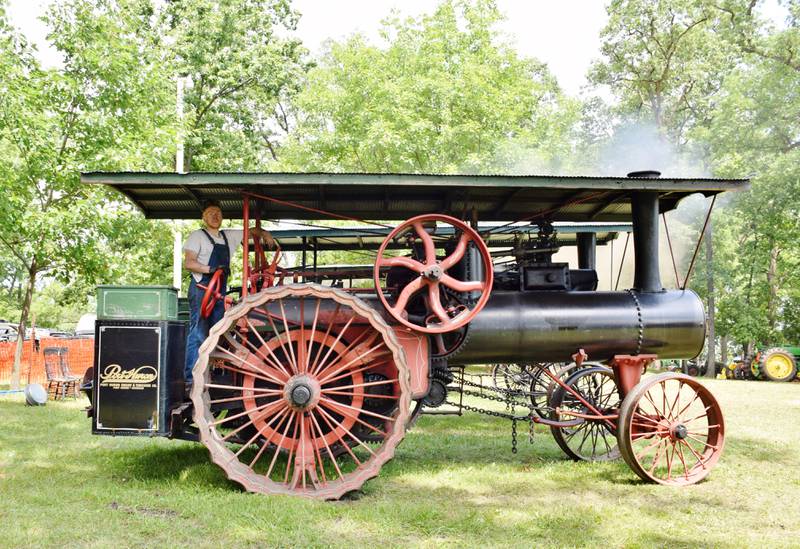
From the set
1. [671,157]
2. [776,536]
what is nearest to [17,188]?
[776,536]

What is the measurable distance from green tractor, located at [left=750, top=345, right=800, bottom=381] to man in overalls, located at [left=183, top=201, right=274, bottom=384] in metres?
19.3

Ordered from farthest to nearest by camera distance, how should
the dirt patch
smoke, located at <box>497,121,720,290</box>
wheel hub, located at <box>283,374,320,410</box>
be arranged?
smoke, located at <box>497,121,720,290</box> → wheel hub, located at <box>283,374,320,410</box> → the dirt patch

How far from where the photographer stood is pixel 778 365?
20578mm

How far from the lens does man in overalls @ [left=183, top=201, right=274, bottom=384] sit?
18.7ft

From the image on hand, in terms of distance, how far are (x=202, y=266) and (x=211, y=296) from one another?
0.85 ft

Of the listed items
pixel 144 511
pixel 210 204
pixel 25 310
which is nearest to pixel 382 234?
pixel 210 204

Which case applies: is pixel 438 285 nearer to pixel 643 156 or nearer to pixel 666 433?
pixel 666 433

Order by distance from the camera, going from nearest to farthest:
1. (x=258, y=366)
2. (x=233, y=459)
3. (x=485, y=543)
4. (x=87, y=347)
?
(x=485, y=543), (x=233, y=459), (x=258, y=366), (x=87, y=347)

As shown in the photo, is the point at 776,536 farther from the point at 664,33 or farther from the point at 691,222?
the point at 664,33

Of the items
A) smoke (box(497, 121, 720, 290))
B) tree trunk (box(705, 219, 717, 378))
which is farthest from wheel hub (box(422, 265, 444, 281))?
tree trunk (box(705, 219, 717, 378))

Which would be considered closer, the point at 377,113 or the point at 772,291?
the point at 377,113

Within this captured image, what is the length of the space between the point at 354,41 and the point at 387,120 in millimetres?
3283

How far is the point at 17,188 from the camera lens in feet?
36.0

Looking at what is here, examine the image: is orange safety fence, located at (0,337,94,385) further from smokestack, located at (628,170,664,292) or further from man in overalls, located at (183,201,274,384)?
smokestack, located at (628,170,664,292)
